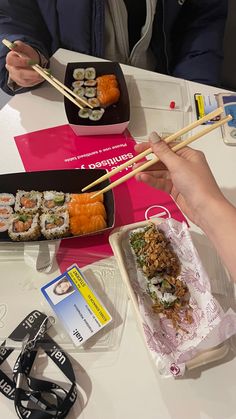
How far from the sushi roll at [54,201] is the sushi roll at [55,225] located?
2 cm

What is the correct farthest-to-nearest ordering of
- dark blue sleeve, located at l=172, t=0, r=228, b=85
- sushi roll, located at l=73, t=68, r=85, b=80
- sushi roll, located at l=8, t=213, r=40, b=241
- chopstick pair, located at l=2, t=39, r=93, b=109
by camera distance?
1. dark blue sleeve, located at l=172, t=0, r=228, b=85
2. sushi roll, located at l=73, t=68, r=85, b=80
3. chopstick pair, located at l=2, t=39, r=93, b=109
4. sushi roll, located at l=8, t=213, r=40, b=241

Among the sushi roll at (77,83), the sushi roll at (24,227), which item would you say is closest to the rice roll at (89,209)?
the sushi roll at (24,227)

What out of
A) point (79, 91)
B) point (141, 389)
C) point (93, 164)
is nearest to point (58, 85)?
point (79, 91)

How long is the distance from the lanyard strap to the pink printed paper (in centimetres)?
21

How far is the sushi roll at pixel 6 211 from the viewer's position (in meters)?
1.08

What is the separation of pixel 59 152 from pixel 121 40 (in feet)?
1.84

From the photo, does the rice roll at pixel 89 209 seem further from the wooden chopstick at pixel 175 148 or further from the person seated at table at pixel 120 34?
the person seated at table at pixel 120 34

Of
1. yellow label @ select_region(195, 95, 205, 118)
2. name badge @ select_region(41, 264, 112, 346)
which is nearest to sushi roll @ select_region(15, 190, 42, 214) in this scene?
name badge @ select_region(41, 264, 112, 346)

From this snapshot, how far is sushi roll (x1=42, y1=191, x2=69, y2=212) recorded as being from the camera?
111cm

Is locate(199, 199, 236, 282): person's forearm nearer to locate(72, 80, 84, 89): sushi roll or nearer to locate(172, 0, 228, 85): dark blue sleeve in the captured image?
locate(72, 80, 84, 89): sushi roll

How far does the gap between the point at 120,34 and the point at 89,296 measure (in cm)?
103

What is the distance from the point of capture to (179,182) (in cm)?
88

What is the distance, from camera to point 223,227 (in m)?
0.81

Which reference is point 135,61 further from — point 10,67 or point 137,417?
point 137,417
